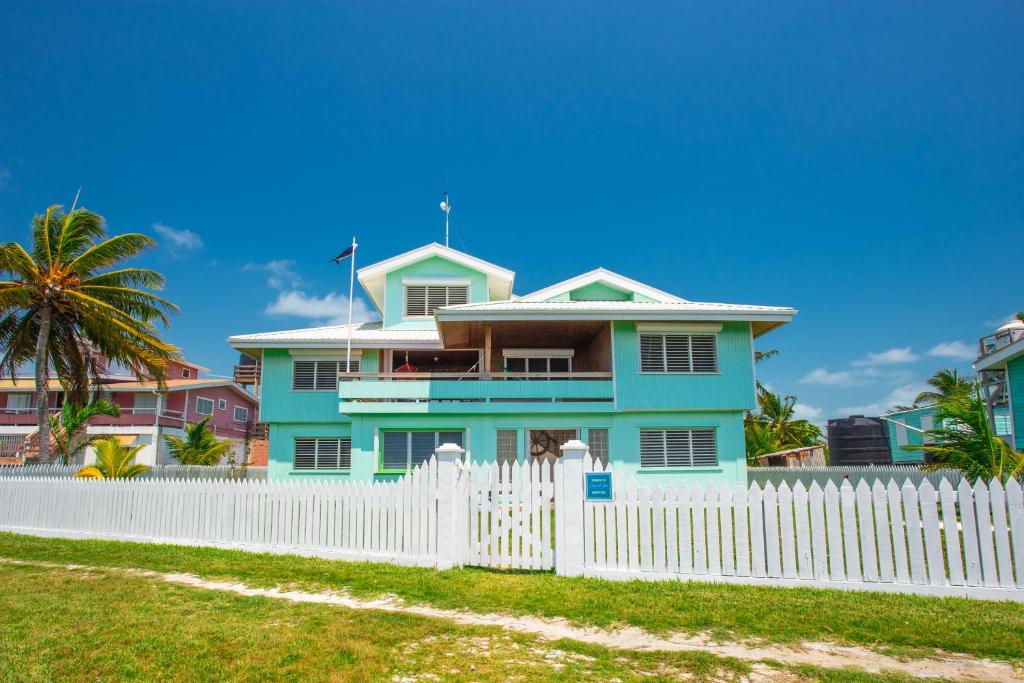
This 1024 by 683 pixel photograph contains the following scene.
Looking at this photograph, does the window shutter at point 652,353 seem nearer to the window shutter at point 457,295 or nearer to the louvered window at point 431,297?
the louvered window at point 431,297

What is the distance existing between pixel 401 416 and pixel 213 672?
13.9 metres

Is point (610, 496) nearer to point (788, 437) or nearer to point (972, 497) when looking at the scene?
point (972, 497)

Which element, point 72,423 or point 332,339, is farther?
point 72,423

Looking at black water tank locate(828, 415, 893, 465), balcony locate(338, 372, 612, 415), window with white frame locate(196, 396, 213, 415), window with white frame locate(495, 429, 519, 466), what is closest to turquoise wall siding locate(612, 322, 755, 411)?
balcony locate(338, 372, 612, 415)

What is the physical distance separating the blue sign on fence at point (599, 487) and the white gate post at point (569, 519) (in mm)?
158

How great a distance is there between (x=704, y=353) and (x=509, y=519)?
12146mm

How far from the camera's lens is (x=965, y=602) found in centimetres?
727

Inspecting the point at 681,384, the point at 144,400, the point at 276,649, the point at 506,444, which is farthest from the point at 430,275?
the point at 144,400

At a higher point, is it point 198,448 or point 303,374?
point 303,374

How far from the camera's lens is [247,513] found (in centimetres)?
1162

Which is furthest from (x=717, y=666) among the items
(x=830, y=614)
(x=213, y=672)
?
(x=213, y=672)

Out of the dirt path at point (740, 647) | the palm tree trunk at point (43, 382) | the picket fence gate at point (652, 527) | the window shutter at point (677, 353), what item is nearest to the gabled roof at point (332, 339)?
the palm tree trunk at point (43, 382)

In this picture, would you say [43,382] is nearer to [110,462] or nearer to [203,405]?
[110,462]

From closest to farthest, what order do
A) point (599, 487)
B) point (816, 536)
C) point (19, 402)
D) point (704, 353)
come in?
point (816, 536) → point (599, 487) → point (704, 353) → point (19, 402)
